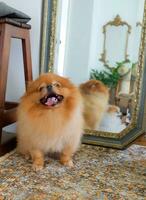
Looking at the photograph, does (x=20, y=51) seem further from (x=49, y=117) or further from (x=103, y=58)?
(x=49, y=117)

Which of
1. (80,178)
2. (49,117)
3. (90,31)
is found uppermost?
(90,31)

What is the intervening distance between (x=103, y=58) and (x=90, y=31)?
0.47 ft

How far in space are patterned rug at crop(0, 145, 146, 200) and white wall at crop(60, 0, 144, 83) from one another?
1.38ft

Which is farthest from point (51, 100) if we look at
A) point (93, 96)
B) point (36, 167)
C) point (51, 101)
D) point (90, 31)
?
point (90, 31)

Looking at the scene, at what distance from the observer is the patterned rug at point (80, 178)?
86cm

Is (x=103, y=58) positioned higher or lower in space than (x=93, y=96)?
A: higher

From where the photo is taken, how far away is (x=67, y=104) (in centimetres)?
104

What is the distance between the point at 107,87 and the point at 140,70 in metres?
0.18

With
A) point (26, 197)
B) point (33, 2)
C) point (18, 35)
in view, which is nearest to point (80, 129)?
point (26, 197)

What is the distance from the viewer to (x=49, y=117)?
→ 1.03 meters

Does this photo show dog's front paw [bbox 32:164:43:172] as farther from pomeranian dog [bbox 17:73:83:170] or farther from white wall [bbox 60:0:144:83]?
white wall [bbox 60:0:144:83]

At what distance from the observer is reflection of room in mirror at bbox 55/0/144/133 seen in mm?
1267

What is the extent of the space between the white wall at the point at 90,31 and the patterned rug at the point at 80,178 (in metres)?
0.42

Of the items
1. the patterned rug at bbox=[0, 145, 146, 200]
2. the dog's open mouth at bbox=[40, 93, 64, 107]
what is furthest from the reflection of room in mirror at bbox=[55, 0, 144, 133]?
the dog's open mouth at bbox=[40, 93, 64, 107]
